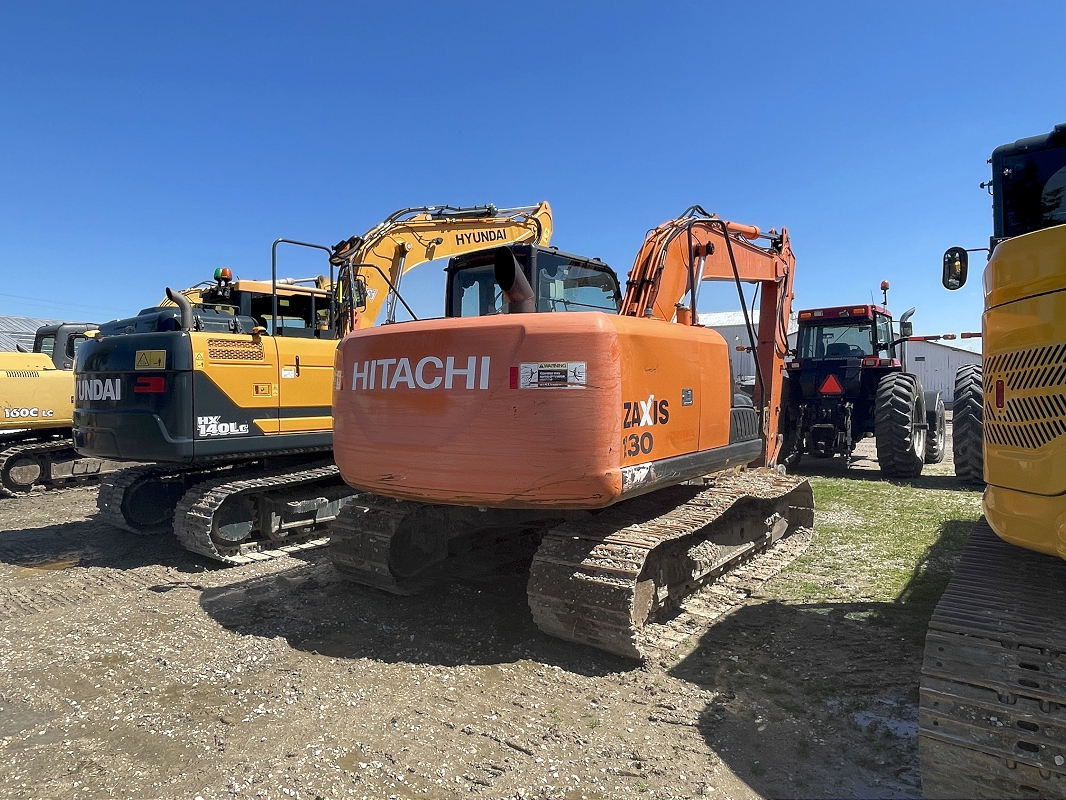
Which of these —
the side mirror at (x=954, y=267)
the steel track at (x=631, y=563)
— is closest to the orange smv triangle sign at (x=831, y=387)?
the steel track at (x=631, y=563)

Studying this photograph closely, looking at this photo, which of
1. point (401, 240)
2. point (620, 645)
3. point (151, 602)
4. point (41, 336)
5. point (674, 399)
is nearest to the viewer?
point (620, 645)

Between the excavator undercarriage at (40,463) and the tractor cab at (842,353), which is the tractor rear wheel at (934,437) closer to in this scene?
the tractor cab at (842,353)

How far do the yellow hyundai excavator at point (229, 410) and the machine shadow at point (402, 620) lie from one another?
3.62 ft

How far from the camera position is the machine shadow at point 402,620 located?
13.5 ft

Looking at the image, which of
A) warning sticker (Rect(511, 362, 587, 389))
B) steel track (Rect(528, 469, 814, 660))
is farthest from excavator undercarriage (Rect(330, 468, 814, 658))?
warning sticker (Rect(511, 362, 587, 389))

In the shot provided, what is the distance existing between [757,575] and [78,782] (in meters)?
4.46

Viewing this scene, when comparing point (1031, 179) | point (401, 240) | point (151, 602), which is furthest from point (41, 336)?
point (1031, 179)

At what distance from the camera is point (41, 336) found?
11758 mm

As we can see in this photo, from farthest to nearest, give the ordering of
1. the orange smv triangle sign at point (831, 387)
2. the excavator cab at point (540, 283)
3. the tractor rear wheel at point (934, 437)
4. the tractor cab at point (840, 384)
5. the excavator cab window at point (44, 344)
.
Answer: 1. the excavator cab window at point (44, 344)
2. the tractor rear wheel at point (934, 437)
3. the tractor cab at point (840, 384)
4. the orange smv triangle sign at point (831, 387)
5. the excavator cab at point (540, 283)

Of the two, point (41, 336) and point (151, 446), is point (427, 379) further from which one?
point (41, 336)

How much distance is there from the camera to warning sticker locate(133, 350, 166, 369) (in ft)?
20.3

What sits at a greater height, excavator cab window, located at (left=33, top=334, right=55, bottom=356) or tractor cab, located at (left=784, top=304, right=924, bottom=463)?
excavator cab window, located at (left=33, top=334, right=55, bottom=356)

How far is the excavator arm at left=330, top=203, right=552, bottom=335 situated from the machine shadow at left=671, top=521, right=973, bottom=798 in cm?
531

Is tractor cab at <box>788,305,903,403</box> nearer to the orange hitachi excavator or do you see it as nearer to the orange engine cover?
the orange hitachi excavator
